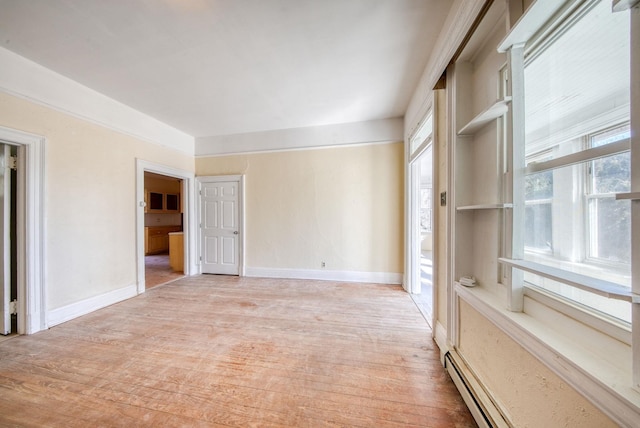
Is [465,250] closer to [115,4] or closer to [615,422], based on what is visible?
[615,422]

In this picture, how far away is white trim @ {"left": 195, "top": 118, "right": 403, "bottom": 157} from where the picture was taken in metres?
3.68

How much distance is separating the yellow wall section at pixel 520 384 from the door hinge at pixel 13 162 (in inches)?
169

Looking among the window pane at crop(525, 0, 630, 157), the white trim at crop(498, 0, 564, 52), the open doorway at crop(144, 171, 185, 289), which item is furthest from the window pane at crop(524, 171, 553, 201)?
the open doorway at crop(144, 171, 185, 289)

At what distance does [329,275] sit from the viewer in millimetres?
3934

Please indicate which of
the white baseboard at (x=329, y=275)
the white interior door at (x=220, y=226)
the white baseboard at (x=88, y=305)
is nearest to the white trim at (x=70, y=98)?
the white interior door at (x=220, y=226)

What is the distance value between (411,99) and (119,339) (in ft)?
14.1

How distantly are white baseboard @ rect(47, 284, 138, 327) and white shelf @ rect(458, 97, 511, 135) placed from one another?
4272 millimetres

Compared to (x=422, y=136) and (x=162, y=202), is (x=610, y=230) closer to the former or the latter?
(x=422, y=136)

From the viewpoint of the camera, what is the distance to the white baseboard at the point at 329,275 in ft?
12.3

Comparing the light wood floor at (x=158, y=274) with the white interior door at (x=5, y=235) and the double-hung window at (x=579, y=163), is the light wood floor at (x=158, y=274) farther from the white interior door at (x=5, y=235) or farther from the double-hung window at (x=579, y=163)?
the double-hung window at (x=579, y=163)

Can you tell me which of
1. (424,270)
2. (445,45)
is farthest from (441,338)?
(424,270)

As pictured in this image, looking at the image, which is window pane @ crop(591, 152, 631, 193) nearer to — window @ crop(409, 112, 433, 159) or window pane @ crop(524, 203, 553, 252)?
window pane @ crop(524, 203, 553, 252)

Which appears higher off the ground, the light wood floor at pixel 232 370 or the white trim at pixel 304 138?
the white trim at pixel 304 138

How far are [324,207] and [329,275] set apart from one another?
1225 mm
